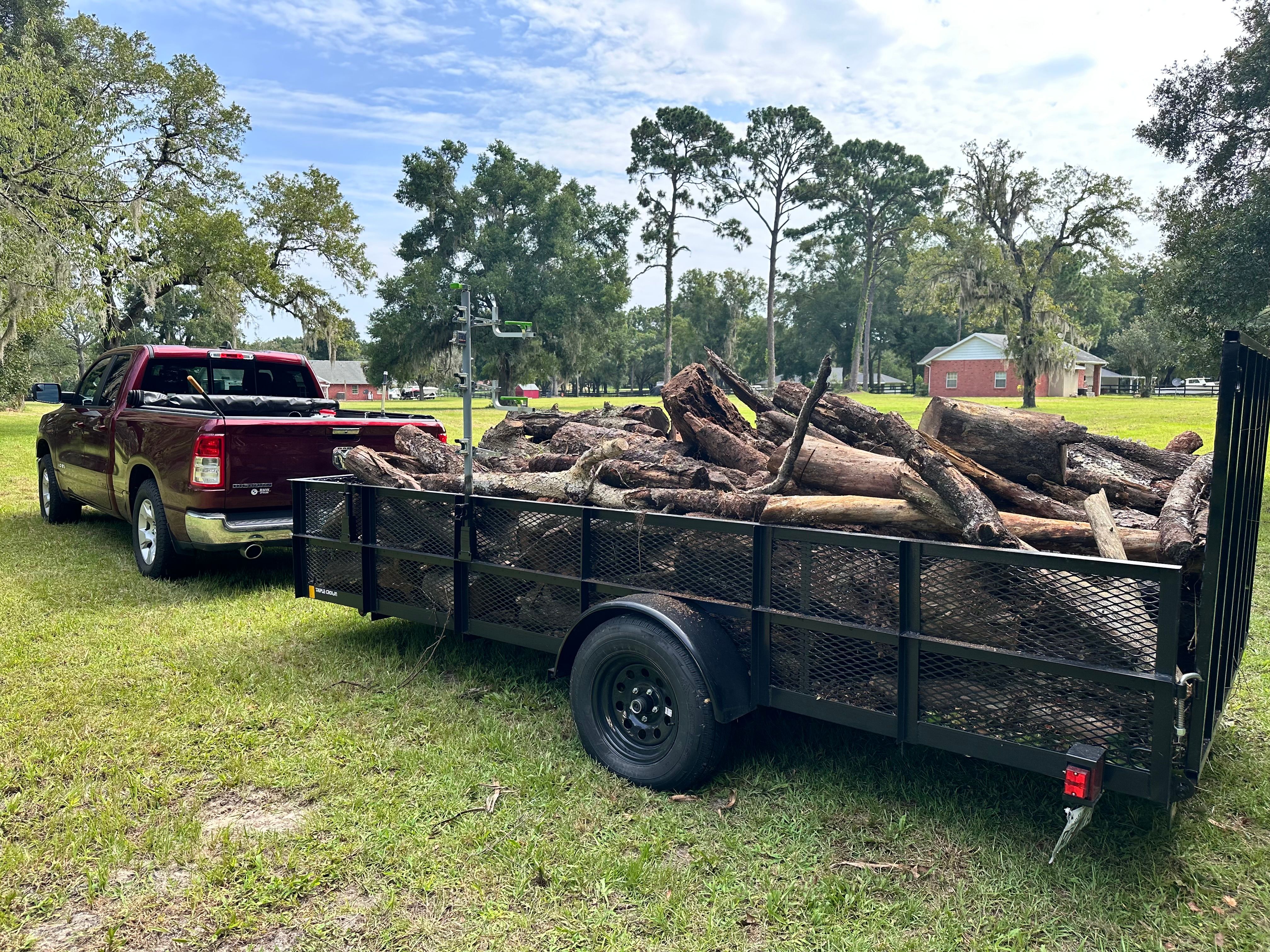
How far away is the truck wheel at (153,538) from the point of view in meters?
7.04

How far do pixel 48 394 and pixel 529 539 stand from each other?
6.71 m

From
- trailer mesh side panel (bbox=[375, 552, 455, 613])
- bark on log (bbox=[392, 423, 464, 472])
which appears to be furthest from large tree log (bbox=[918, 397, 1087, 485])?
bark on log (bbox=[392, 423, 464, 472])

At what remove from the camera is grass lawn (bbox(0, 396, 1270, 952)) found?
8.98 feet

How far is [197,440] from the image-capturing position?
6.45 metres

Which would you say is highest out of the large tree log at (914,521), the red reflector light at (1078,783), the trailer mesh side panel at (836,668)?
the large tree log at (914,521)

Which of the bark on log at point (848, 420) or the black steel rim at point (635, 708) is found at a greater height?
the bark on log at point (848, 420)

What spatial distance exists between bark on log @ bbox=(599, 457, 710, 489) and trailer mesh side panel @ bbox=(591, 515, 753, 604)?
63 cm

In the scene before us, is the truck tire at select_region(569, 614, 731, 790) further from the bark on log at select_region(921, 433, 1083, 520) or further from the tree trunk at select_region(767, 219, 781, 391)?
the tree trunk at select_region(767, 219, 781, 391)

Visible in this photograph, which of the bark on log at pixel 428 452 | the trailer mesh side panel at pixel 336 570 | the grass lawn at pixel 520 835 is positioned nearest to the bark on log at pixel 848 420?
the grass lawn at pixel 520 835

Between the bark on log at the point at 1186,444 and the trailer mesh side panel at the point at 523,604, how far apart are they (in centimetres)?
439

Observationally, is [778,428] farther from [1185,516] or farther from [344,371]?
[344,371]

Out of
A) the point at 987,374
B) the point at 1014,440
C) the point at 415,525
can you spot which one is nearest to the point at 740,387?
the point at 1014,440

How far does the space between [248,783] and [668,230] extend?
2023 inches

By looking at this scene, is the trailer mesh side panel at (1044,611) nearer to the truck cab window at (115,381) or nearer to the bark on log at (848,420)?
the bark on log at (848,420)
